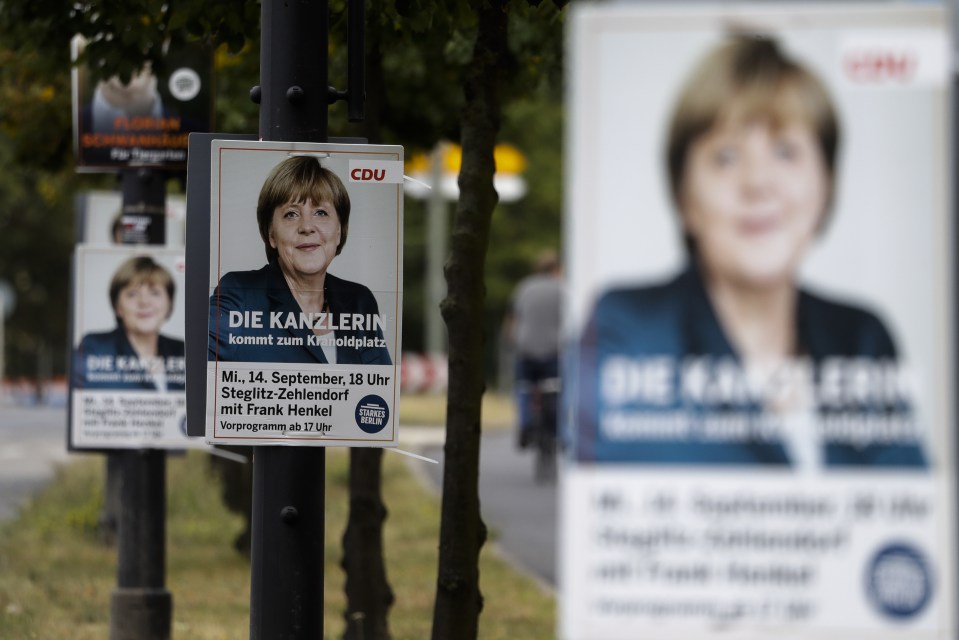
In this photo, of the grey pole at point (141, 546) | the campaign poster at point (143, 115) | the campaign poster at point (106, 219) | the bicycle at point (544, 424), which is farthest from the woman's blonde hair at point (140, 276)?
the bicycle at point (544, 424)

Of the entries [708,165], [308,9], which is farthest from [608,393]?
[308,9]

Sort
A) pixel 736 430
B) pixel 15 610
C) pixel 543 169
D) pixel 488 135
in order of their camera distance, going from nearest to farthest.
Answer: pixel 736 430
pixel 488 135
pixel 15 610
pixel 543 169

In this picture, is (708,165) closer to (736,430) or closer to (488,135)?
(736,430)

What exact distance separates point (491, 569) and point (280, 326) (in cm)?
599

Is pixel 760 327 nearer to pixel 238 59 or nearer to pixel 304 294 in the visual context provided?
pixel 304 294

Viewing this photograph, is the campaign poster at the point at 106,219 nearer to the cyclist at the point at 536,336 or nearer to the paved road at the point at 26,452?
the paved road at the point at 26,452

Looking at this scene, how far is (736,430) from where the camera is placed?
4.07 metres

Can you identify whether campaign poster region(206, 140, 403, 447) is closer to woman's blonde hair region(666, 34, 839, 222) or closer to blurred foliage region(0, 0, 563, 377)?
blurred foliage region(0, 0, 563, 377)

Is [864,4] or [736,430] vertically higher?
[864,4]

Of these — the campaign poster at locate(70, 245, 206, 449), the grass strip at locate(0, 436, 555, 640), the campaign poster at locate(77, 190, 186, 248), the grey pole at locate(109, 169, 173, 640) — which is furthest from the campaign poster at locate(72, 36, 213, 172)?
the campaign poster at locate(77, 190, 186, 248)

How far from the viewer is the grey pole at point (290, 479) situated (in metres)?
5.45

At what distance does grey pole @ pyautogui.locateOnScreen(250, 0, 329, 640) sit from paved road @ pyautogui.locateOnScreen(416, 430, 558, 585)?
5.59 meters

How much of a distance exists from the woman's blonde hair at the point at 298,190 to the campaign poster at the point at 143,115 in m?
3.27

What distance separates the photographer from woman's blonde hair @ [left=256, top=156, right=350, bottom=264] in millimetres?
5441
